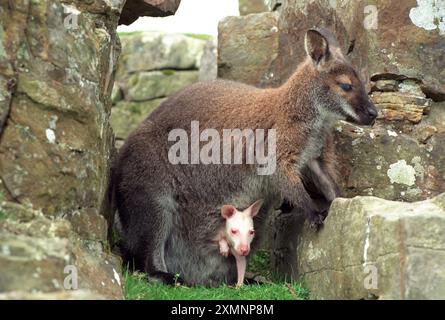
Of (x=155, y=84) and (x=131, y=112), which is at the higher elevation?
(x=155, y=84)

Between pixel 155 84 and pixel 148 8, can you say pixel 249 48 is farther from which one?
pixel 155 84

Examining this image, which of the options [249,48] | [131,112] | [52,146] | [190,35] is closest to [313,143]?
[249,48]

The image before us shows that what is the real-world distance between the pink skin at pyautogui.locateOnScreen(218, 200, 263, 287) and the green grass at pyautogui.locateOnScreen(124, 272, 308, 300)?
436mm

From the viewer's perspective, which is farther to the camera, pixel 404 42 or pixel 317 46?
pixel 404 42

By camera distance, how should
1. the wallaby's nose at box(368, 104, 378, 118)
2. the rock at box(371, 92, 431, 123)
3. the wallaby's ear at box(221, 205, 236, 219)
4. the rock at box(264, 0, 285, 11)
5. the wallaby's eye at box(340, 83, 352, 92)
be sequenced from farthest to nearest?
the rock at box(264, 0, 285, 11), the rock at box(371, 92, 431, 123), the wallaby's ear at box(221, 205, 236, 219), the wallaby's eye at box(340, 83, 352, 92), the wallaby's nose at box(368, 104, 378, 118)

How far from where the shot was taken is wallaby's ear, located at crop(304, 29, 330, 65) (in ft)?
27.9

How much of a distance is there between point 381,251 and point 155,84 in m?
15.0

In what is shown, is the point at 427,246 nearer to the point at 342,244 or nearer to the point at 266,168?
the point at 342,244

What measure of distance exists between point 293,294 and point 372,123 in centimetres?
188

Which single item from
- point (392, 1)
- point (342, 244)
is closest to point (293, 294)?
point (342, 244)

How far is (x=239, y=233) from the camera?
8.54m

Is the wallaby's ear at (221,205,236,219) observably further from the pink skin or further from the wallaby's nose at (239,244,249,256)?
the wallaby's nose at (239,244,249,256)

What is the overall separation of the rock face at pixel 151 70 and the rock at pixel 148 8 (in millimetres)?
10948

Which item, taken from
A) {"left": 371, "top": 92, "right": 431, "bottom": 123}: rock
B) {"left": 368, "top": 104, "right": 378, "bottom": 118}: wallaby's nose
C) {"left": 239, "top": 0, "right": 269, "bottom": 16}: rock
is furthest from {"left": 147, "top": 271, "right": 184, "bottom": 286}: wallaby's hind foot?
{"left": 239, "top": 0, "right": 269, "bottom": 16}: rock
